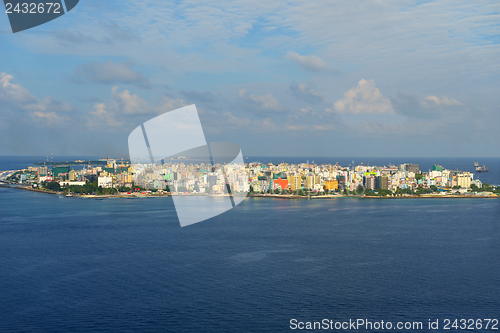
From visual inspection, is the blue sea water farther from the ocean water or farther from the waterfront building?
the waterfront building

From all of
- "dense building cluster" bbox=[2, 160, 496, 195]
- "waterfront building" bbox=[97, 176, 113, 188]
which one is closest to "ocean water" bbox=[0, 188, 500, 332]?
"dense building cluster" bbox=[2, 160, 496, 195]

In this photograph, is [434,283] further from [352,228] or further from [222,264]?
[352,228]

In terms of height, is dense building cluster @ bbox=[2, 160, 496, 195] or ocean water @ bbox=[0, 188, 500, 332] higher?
dense building cluster @ bbox=[2, 160, 496, 195]

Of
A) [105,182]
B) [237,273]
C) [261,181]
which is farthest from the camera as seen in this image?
[105,182]

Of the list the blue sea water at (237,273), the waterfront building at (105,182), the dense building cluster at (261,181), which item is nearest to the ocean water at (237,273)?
the blue sea water at (237,273)

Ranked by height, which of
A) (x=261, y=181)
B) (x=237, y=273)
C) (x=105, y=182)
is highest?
(x=105, y=182)

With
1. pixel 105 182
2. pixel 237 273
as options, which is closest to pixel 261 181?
pixel 105 182

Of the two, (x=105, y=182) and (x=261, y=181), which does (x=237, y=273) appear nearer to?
(x=261, y=181)
